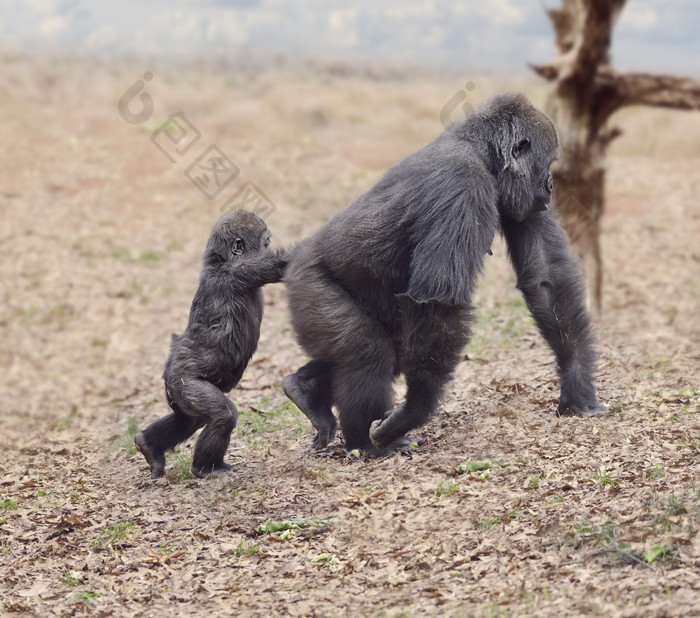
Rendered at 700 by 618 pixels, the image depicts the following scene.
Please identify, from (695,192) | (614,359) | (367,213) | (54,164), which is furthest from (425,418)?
(54,164)

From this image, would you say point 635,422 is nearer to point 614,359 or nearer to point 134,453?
point 614,359

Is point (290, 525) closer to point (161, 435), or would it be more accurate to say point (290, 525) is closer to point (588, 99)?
point (161, 435)

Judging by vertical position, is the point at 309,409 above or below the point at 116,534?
below

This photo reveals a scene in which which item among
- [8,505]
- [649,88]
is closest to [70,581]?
[8,505]

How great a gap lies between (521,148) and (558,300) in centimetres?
110

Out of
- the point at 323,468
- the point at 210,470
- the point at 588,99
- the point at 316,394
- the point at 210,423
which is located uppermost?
the point at 210,423

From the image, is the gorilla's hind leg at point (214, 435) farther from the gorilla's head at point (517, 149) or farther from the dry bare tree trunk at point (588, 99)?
the dry bare tree trunk at point (588, 99)

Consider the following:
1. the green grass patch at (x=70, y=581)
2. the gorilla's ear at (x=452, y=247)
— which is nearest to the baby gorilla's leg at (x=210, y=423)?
the green grass patch at (x=70, y=581)

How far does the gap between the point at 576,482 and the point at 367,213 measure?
2105 mm

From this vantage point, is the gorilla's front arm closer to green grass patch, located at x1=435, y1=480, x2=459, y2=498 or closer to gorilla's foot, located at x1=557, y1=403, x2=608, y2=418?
gorilla's foot, located at x1=557, y1=403, x2=608, y2=418

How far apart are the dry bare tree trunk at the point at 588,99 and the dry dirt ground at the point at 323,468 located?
1.28 metres

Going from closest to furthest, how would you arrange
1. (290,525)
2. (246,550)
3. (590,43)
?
(246,550) < (290,525) < (590,43)

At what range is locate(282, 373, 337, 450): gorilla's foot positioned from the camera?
5801 mm

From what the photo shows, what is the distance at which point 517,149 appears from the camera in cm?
545
